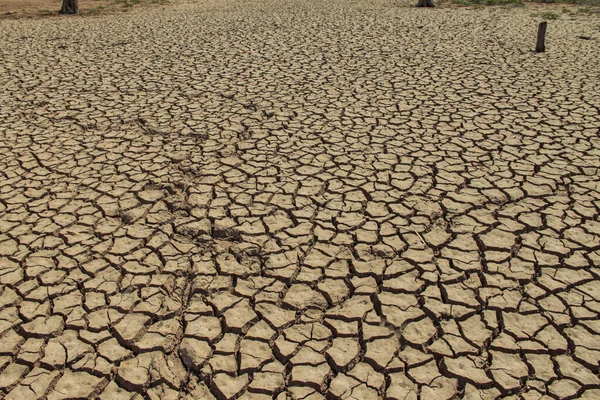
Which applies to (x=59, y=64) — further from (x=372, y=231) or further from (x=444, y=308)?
(x=444, y=308)

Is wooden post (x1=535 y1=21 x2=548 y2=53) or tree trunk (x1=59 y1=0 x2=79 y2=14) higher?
tree trunk (x1=59 y1=0 x2=79 y2=14)

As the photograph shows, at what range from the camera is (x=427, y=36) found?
9.34 m

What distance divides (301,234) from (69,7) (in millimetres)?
11645

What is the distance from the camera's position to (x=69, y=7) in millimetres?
12211

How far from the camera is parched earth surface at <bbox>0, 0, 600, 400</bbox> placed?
2.39 metres

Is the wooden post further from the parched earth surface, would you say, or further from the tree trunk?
the tree trunk

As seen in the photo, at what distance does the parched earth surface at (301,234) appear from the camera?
94.3 inches

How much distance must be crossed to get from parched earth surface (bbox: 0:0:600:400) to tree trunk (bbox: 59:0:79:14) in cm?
615

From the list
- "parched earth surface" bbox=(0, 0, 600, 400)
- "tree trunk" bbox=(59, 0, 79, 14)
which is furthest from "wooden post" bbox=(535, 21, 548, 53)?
"tree trunk" bbox=(59, 0, 79, 14)

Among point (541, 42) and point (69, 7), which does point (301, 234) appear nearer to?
point (541, 42)

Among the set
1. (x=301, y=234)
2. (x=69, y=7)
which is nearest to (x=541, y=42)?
(x=301, y=234)

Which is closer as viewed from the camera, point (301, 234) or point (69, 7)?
point (301, 234)

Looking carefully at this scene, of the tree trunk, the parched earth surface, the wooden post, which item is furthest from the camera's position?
the tree trunk

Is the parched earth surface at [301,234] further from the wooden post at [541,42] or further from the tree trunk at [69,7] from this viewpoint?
the tree trunk at [69,7]
